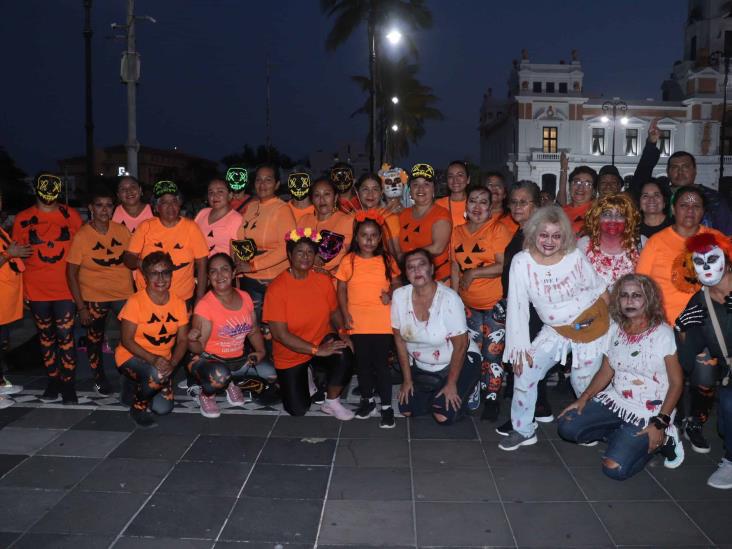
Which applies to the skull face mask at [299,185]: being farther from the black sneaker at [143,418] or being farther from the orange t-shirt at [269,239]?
the black sneaker at [143,418]

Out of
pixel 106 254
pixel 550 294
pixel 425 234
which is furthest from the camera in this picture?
pixel 106 254

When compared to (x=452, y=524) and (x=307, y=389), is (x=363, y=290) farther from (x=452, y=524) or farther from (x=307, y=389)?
(x=452, y=524)

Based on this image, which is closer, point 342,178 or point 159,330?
point 159,330

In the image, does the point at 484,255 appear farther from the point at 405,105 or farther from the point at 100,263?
the point at 405,105

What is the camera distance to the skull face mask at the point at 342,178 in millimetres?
6754

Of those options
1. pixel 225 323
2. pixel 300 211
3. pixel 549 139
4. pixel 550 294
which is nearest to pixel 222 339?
pixel 225 323

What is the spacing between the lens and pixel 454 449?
473 centimetres

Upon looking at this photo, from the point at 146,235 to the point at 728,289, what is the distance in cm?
464

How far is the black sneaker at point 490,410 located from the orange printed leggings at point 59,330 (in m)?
3.60

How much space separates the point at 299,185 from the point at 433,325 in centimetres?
228

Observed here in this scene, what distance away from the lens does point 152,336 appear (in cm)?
534

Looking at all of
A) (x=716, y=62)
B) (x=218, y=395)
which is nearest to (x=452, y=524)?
(x=218, y=395)

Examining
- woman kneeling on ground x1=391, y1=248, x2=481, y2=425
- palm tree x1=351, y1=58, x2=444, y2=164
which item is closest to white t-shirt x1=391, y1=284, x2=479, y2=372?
woman kneeling on ground x1=391, y1=248, x2=481, y2=425

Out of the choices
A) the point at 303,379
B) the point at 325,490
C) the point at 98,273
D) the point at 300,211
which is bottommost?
the point at 325,490
